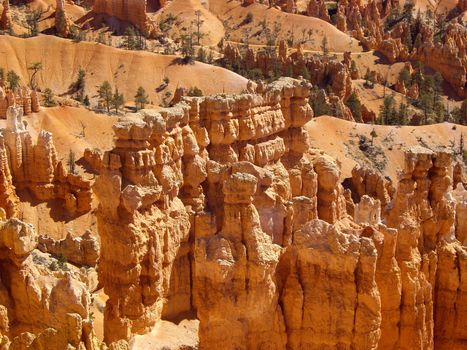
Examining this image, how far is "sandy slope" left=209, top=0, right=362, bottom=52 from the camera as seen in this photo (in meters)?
102

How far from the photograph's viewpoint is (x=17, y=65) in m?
78.6

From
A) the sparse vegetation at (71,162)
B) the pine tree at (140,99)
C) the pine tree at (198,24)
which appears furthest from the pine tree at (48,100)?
the pine tree at (198,24)

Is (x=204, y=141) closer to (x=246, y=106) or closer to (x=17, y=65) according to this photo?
(x=246, y=106)

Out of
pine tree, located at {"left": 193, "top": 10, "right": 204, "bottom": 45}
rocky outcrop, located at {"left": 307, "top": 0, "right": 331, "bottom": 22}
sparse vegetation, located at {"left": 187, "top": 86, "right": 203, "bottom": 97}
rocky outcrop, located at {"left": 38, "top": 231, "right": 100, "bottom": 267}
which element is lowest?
rocky outcrop, located at {"left": 38, "top": 231, "right": 100, "bottom": 267}

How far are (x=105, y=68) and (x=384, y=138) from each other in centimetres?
3305

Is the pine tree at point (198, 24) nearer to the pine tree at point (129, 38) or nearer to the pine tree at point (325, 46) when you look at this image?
the pine tree at point (129, 38)

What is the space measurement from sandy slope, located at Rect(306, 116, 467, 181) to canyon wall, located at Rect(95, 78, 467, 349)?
2319cm

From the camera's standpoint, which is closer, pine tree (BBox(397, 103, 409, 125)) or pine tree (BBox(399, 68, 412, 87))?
pine tree (BBox(397, 103, 409, 125))

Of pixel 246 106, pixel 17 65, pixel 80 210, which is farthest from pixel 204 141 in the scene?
pixel 17 65

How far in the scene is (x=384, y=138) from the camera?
6206cm

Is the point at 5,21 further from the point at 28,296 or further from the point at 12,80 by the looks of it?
the point at 28,296

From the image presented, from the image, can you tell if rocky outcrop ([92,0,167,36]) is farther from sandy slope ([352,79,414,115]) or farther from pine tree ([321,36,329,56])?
sandy slope ([352,79,414,115])

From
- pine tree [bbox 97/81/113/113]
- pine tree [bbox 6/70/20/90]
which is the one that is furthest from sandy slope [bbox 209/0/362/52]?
pine tree [bbox 6/70/20/90]

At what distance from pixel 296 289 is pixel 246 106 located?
652 inches
